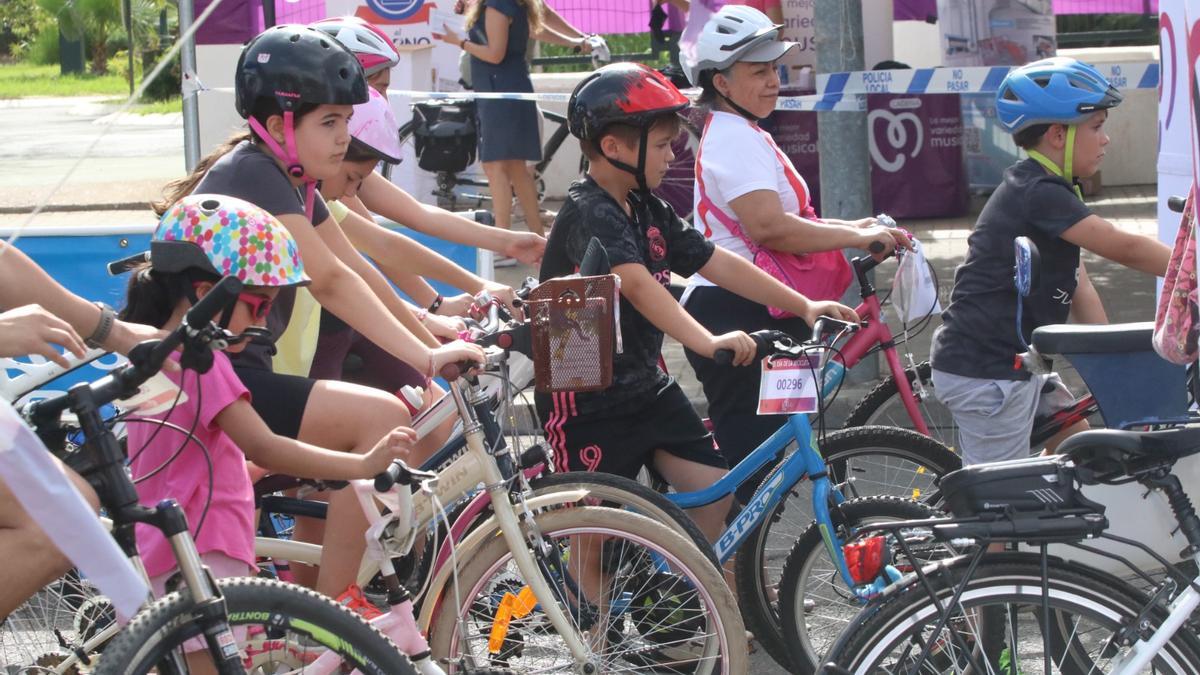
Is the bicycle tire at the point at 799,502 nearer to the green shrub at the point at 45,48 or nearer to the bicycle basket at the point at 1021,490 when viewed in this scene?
the bicycle basket at the point at 1021,490

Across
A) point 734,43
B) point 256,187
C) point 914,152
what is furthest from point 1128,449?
point 914,152

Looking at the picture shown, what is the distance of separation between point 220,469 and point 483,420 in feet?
2.23

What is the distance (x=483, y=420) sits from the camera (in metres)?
3.97

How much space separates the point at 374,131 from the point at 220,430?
3.95 feet

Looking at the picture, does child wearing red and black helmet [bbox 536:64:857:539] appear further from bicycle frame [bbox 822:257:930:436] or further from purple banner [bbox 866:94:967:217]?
purple banner [bbox 866:94:967:217]

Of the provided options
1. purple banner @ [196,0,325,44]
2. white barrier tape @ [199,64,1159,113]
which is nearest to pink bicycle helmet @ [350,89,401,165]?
white barrier tape @ [199,64,1159,113]

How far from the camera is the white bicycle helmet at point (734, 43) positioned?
5.10 meters

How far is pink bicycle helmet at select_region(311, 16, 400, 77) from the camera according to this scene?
16.6ft

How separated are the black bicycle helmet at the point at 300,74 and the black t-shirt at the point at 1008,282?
1.81m

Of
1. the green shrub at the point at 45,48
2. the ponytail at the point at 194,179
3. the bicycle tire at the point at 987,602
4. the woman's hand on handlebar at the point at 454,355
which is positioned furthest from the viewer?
the green shrub at the point at 45,48

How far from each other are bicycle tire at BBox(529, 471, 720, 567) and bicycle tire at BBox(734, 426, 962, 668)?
0.35m

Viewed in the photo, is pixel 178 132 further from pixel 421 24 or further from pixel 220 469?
pixel 220 469

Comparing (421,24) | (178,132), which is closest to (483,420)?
(421,24)

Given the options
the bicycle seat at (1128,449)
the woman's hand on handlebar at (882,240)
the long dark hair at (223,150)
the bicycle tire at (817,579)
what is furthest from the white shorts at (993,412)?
the long dark hair at (223,150)
